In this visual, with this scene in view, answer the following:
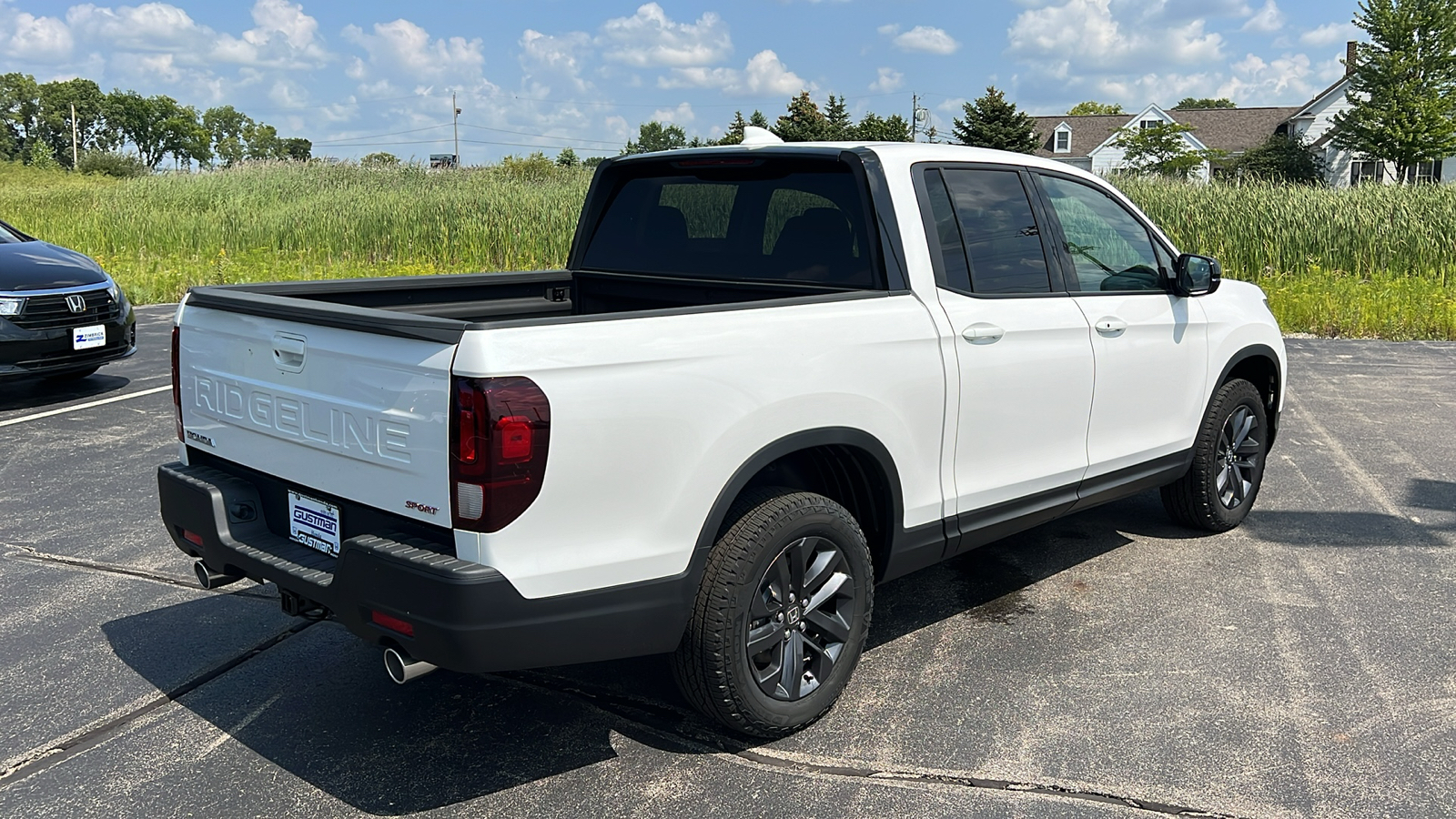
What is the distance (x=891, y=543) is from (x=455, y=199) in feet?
61.7

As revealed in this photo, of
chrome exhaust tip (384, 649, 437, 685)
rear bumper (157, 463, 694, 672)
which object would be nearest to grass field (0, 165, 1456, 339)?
rear bumper (157, 463, 694, 672)

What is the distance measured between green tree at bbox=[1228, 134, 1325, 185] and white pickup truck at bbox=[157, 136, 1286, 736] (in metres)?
66.3

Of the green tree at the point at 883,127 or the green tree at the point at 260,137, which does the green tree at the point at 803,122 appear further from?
the green tree at the point at 260,137

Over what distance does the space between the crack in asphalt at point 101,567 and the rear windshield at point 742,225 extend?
2072 mm

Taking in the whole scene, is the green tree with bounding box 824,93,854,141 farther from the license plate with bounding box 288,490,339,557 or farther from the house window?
the license plate with bounding box 288,490,339,557

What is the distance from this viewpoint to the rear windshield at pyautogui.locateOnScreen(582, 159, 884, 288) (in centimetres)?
408

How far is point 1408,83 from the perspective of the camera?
5684 cm

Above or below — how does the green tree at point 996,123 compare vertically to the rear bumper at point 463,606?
above

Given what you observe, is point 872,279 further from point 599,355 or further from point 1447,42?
point 1447,42

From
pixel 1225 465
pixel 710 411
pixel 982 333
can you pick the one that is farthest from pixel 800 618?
pixel 1225 465

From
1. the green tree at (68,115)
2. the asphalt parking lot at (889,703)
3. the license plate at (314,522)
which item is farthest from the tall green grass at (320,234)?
the green tree at (68,115)

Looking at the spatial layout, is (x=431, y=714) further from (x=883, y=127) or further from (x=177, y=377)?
(x=883, y=127)

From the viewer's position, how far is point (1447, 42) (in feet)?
Answer: 186

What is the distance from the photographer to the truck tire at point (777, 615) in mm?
3197
